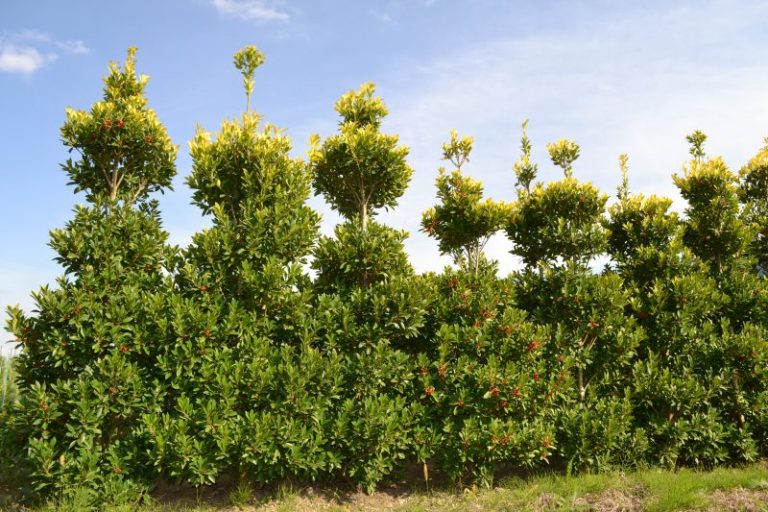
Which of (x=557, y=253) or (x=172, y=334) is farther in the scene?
(x=557, y=253)

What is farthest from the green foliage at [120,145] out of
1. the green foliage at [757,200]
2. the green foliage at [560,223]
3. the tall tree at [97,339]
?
the green foliage at [757,200]

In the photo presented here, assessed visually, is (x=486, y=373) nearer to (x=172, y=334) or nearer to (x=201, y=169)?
(x=172, y=334)

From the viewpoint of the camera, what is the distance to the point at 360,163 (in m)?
10.1

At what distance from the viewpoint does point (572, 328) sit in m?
10.5

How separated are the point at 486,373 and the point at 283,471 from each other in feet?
12.3

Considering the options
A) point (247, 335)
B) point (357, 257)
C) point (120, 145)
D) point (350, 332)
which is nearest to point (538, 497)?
point (350, 332)

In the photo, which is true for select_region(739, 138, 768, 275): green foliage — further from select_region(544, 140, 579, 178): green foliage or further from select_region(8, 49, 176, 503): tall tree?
select_region(8, 49, 176, 503): tall tree

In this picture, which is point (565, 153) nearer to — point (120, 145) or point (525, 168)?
point (525, 168)

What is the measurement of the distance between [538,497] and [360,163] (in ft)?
21.7

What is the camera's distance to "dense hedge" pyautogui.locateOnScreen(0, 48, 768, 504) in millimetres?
8273

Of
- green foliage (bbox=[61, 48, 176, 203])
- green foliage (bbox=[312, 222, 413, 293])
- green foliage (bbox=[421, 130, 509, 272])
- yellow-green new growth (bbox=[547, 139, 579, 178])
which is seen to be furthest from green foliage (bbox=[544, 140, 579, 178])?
green foliage (bbox=[61, 48, 176, 203])

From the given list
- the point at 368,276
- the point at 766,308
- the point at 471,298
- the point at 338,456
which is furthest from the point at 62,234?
the point at 766,308

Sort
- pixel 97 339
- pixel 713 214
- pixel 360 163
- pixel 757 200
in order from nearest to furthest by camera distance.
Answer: pixel 97 339 < pixel 360 163 < pixel 713 214 < pixel 757 200

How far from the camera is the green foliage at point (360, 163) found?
10055 millimetres
